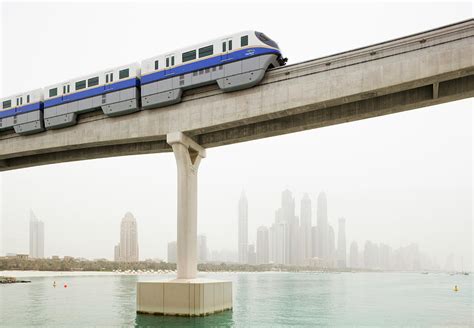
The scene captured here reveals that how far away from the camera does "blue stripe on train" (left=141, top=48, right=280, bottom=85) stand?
30.2m

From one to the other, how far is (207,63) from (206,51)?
2.80 feet

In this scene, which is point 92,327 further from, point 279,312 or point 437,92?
point 437,92

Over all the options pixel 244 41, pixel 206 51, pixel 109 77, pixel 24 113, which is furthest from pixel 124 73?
pixel 24 113

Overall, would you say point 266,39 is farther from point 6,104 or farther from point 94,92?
point 6,104

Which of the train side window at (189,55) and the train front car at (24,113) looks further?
the train front car at (24,113)

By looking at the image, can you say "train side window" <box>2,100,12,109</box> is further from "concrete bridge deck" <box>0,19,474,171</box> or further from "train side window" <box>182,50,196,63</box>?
"train side window" <box>182,50,196,63</box>

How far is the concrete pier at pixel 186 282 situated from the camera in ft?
99.6

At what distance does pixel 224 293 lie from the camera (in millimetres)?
33688

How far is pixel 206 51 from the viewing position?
31812 millimetres

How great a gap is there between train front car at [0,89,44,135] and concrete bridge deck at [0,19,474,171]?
1248mm

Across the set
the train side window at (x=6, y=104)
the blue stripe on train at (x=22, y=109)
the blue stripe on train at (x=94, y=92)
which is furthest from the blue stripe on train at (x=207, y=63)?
the train side window at (x=6, y=104)

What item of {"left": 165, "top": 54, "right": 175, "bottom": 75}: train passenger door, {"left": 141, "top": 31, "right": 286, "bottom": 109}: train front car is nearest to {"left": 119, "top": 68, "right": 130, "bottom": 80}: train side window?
{"left": 141, "top": 31, "right": 286, "bottom": 109}: train front car

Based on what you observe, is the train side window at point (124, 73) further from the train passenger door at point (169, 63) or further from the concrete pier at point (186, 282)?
the concrete pier at point (186, 282)

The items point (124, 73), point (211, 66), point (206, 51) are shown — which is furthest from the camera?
point (124, 73)
